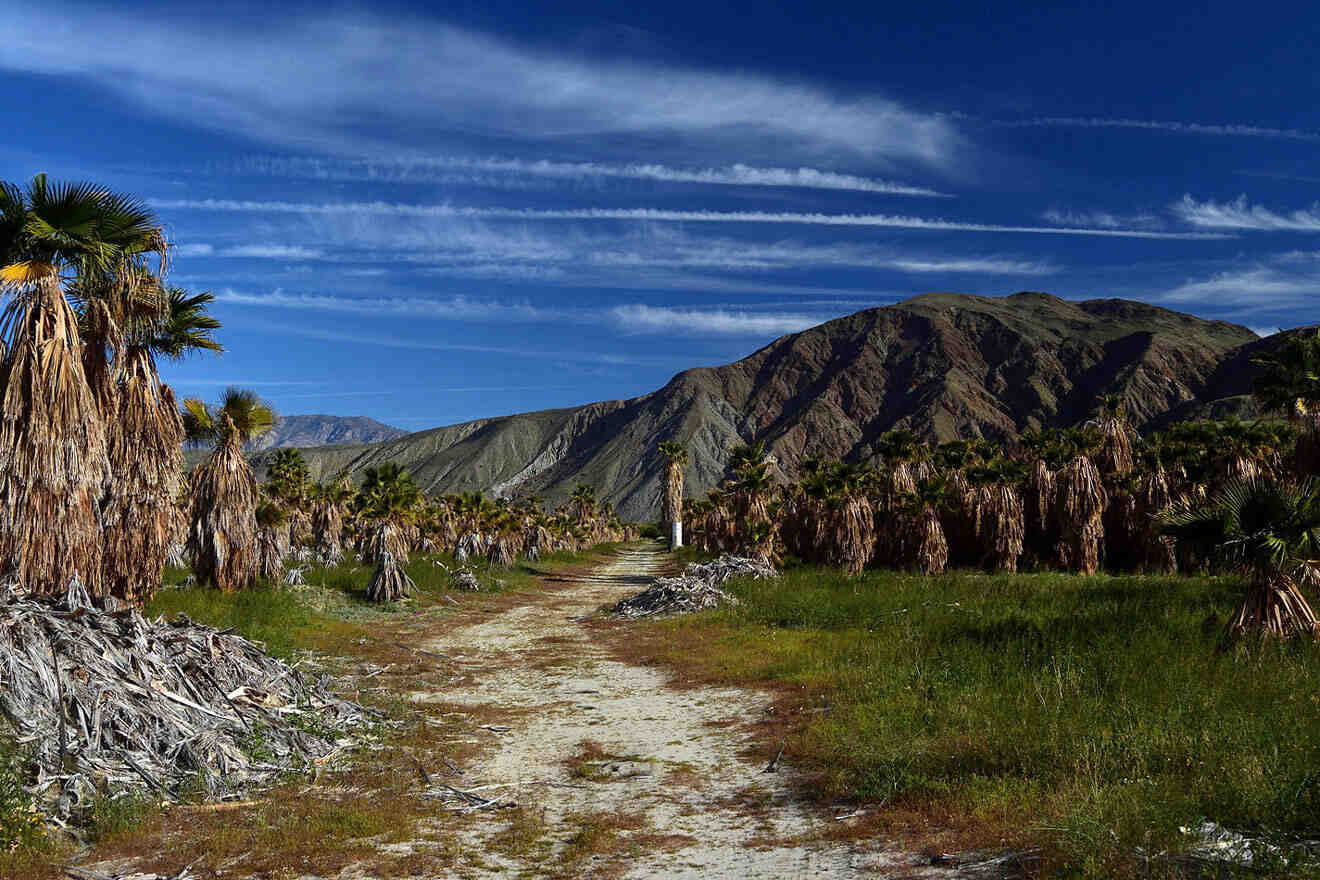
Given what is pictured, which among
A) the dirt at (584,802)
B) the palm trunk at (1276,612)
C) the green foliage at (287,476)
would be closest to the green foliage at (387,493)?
the green foliage at (287,476)

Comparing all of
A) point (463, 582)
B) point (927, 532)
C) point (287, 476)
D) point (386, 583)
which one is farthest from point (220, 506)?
point (927, 532)

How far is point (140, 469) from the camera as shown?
15.6 m

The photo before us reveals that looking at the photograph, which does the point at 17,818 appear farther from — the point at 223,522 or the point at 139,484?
the point at 223,522

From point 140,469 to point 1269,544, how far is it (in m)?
20.2

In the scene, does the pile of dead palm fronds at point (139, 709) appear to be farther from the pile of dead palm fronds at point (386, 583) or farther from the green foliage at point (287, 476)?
the green foliage at point (287, 476)

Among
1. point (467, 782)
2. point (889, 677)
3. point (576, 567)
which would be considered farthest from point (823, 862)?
point (576, 567)

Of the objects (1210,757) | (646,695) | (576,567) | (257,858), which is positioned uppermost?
(1210,757)

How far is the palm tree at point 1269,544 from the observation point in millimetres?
12055

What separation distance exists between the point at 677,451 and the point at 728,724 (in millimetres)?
75019

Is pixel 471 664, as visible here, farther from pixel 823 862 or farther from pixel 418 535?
pixel 418 535

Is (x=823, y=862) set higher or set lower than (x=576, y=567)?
higher

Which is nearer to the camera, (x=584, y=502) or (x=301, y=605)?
(x=301, y=605)

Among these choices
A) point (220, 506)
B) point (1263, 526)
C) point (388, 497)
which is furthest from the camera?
point (388, 497)

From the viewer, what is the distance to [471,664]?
720 inches
